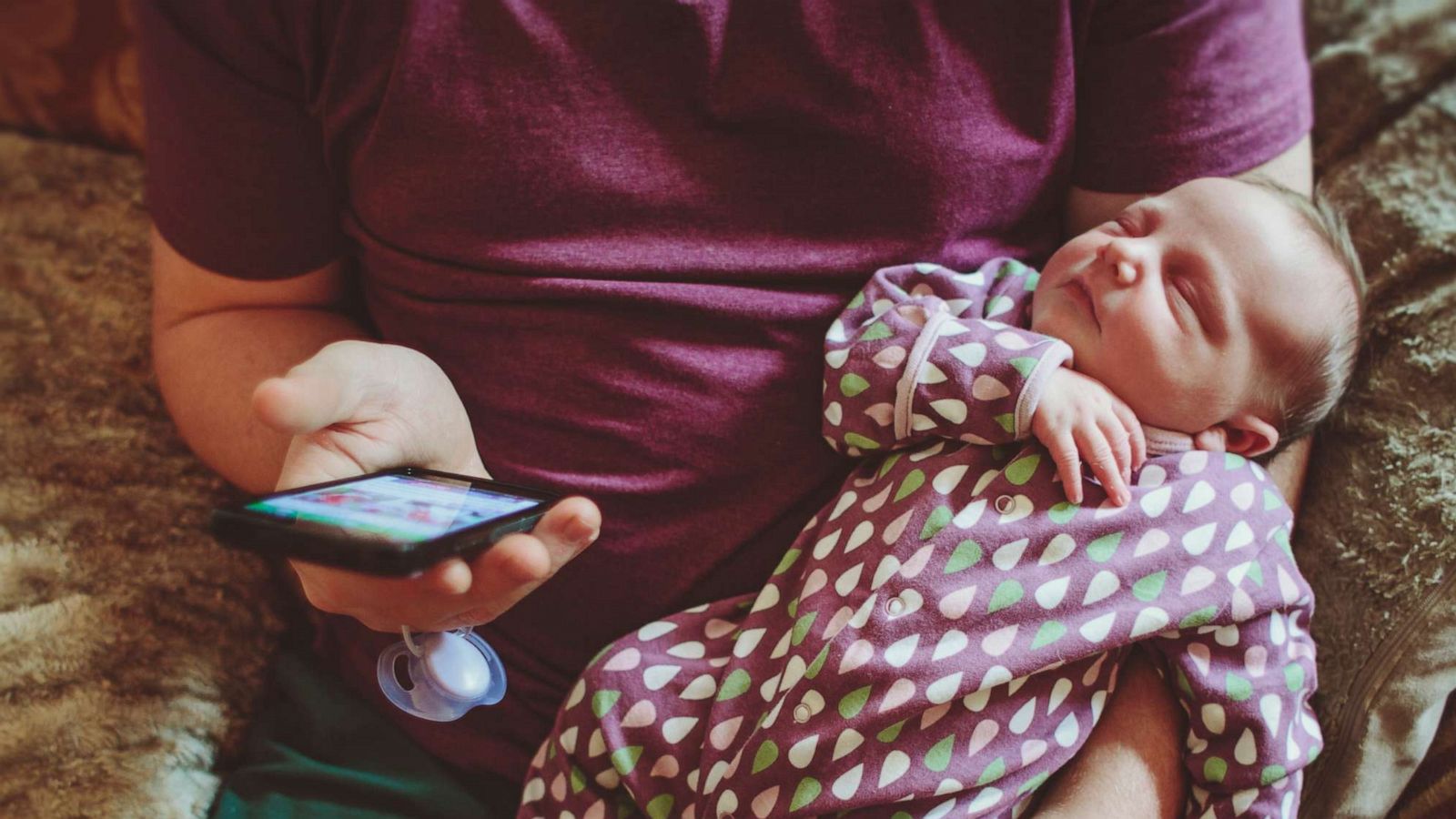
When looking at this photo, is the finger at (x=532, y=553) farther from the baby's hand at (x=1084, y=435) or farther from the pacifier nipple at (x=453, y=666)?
the baby's hand at (x=1084, y=435)

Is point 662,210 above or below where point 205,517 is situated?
above

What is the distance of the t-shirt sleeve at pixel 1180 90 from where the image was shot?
868mm

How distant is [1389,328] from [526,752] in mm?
872

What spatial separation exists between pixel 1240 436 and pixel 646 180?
55 centimetres

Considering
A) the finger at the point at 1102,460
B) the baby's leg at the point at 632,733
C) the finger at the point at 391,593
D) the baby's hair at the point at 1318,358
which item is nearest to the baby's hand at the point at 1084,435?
the finger at the point at 1102,460

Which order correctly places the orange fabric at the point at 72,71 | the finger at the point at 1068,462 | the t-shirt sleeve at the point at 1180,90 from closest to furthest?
the finger at the point at 1068,462
the t-shirt sleeve at the point at 1180,90
the orange fabric at the point at 72,71

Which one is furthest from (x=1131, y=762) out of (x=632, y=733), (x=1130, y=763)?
(x=632, y=733)

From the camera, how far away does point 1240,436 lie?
33.6 inches

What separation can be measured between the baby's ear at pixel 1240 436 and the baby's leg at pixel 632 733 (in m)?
0.43

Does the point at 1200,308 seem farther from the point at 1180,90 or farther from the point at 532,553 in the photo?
the point at 532,553

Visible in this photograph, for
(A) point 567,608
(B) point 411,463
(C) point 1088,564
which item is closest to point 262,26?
(B) point 411,463

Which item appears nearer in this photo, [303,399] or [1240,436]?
[303,399]

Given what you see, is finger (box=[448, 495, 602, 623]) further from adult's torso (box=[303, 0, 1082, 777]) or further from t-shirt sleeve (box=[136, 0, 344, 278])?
t-shirt sleeve (box=[136, 0, 344, 278])

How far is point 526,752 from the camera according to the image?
3.01ft
